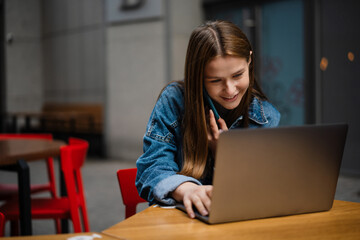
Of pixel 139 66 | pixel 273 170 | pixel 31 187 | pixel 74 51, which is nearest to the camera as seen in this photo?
pixel 273 170

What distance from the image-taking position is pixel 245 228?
1.07 m

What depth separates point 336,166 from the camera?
1.15 m

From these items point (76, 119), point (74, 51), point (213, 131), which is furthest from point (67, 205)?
point (74, 51)

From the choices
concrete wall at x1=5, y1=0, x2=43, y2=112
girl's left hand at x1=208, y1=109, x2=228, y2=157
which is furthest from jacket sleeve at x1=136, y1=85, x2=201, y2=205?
concrete wall at x1=5, y1=0, x2=43, y2=112

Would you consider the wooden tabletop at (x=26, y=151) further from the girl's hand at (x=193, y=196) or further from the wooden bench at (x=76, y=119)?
the wooden bench at (x=76, y=119)

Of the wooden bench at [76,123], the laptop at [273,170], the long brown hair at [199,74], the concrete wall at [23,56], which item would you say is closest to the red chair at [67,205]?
the long brown hair at [199,74]

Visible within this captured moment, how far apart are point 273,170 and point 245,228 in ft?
0.54

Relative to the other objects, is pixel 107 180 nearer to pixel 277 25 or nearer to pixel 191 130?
pixel 277 25

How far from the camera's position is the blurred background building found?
18.2 ft

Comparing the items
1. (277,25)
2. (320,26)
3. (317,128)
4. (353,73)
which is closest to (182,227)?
(317,128)

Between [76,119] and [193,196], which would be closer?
[193,196]

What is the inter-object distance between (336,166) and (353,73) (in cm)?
460

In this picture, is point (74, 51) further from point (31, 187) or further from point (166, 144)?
point (166, 144)

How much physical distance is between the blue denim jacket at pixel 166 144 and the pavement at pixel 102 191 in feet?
3.39
